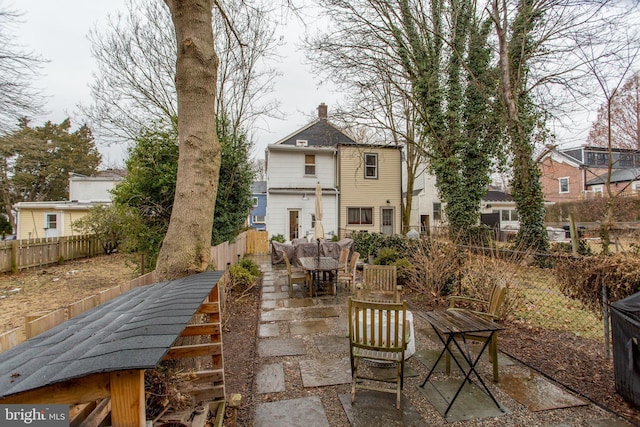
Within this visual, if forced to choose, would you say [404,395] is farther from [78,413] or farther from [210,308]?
[78,413]

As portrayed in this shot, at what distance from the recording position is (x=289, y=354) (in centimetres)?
414

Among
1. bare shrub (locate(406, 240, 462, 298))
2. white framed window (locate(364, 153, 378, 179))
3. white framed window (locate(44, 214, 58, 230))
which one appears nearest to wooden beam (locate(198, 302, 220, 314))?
bare shrub (locate(406, 240, 462, 298))

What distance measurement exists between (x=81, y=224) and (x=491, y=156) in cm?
1844

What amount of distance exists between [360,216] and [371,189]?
1.73 meters

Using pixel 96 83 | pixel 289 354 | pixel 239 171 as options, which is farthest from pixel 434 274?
pixel 96 83

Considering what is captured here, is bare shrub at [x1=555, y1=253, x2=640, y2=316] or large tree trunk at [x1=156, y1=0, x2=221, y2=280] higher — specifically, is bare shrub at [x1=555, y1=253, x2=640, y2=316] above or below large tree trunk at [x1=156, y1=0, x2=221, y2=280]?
below

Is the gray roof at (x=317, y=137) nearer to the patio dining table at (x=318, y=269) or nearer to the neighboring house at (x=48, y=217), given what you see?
the neighboring house at (x=48, y=217)

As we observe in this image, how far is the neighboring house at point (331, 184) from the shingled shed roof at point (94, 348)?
548 inches

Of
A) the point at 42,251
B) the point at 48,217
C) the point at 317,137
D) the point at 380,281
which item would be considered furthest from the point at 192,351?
the point at 48,217

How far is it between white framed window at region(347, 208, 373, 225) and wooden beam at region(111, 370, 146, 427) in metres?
16.2

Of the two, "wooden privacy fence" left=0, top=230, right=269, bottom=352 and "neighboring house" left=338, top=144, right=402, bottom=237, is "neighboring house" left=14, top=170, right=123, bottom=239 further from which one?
"neighboring house" left=338, top=144, right=402, bottom=237

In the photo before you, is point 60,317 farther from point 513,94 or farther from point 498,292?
point 513,94

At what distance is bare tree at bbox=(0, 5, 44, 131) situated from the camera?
9.37 m

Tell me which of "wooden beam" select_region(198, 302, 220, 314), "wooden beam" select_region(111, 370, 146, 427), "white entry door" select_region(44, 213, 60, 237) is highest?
"white entry door" select_region(44, 213, 60, 237)
